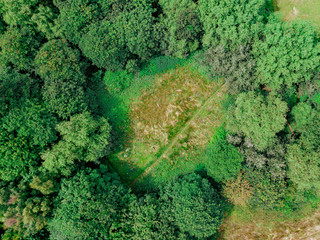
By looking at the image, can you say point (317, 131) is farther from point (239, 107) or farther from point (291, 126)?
point (239, 107)

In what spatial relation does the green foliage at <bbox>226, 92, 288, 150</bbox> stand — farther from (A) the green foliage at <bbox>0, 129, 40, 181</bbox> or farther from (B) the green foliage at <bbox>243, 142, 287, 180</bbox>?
(A) the green foliage at <bbox>0, 129, 40, 181</bbox>

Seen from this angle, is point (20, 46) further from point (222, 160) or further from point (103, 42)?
point (222, 160)

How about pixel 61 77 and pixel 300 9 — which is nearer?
pixel 61 77

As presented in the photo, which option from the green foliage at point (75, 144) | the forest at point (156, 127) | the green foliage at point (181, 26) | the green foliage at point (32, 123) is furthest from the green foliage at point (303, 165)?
the green foliage at point (32, 123)

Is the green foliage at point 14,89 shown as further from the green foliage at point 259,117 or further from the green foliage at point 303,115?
the green foliage at point 303,115

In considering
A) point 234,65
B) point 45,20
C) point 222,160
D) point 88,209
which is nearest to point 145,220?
point 88,209

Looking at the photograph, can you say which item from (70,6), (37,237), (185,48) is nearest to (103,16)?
(70,6)

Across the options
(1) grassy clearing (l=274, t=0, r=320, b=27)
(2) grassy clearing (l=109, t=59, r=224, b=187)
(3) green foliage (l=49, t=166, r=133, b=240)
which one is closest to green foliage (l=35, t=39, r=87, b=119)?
(2) grassy clearing (l=109, t=59, r=224, b=187)
